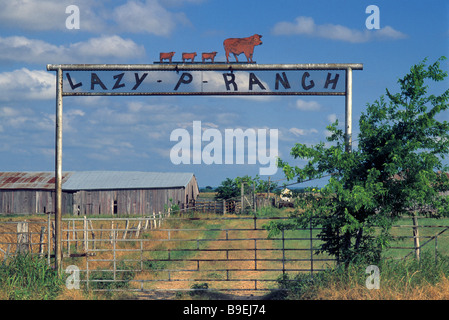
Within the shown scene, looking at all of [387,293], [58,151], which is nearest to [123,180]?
[58,151]

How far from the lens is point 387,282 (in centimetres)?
983

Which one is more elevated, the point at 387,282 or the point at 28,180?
the point at 28,180

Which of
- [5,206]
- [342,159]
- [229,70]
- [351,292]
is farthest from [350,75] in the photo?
[5,206]

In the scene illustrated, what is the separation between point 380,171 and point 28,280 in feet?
28.2

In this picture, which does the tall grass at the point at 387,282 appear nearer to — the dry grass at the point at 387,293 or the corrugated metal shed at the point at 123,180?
the dry grass at the point at 387,293

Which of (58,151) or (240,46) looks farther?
(58,151)

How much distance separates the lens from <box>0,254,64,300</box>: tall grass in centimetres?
1062

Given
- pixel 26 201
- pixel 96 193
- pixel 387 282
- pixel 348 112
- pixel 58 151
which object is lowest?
pixel 387 282

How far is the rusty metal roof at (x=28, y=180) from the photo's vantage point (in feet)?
143

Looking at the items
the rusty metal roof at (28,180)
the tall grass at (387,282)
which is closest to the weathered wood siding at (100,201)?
the rusty metal roof at (28,180)

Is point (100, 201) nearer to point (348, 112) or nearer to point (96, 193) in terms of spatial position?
point (96, 193)

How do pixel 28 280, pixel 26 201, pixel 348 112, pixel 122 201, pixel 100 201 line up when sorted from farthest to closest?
1. pixel 26 201
2. pixel 100 201
3. pixel 122 201
4. pixel 28 280
5. pixel 348 112
